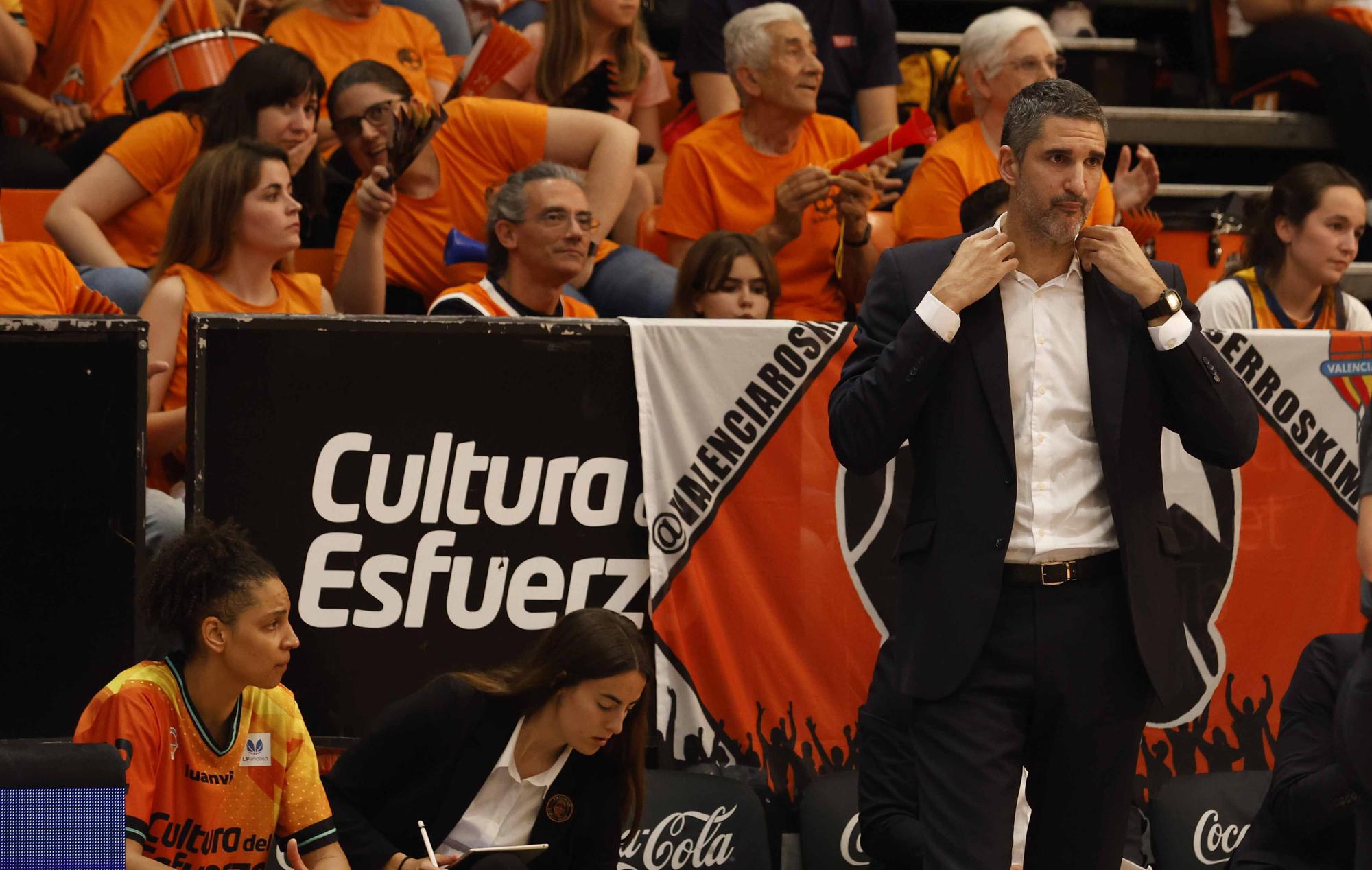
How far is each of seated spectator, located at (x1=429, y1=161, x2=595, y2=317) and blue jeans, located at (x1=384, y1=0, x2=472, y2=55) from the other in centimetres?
218

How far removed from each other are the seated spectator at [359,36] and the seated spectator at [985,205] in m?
2.29

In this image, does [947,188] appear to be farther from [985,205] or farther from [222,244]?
[222,244]

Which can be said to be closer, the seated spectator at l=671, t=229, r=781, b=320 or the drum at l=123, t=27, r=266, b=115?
the seated spectator at l=671, t=229, r=781, b=320

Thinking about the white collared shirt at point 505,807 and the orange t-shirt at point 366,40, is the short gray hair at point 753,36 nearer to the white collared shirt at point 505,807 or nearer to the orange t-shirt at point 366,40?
the orange t-shirt at point 366,40

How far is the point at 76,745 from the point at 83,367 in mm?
2463

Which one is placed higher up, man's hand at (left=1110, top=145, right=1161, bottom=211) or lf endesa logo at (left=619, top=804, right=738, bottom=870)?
man's hand at (left=1110, top=145, right=1161, bottom=211)

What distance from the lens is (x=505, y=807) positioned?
408cm

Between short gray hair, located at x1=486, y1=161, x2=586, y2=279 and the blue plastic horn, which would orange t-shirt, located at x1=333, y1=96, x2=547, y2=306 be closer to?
the blue plastic horn

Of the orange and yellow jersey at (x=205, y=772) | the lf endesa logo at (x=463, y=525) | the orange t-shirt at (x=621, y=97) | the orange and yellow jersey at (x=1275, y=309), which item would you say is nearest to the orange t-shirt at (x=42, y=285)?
the lf endesa logo at (x=463, y=525)

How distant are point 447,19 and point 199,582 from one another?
459cm

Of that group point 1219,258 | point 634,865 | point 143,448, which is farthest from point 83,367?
point 1219,258

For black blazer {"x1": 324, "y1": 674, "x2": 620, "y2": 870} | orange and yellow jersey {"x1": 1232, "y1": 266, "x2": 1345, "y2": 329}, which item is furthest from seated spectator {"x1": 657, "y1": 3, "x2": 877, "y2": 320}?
black blazer {"x1": 324, "y1": 674, "x2": 620, "y2": 870}

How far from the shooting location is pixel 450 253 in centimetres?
620

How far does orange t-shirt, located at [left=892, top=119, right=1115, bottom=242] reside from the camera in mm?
6391
